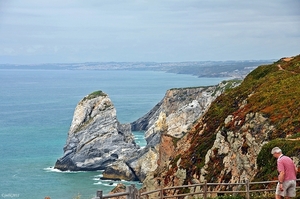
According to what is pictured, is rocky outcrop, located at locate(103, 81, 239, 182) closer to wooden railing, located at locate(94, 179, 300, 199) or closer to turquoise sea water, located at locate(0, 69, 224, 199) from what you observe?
turquoise sea water, located at locate(0, 69, 224, 199)

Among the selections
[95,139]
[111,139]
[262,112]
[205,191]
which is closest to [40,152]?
[95,139]

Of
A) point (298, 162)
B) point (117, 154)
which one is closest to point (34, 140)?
point (117, 154)

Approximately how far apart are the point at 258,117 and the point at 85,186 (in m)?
47.7

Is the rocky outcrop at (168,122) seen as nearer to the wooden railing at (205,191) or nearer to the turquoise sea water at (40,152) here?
the turquoise sea water at (40,152)

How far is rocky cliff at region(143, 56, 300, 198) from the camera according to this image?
26.1m

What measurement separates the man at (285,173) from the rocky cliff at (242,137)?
686 cm

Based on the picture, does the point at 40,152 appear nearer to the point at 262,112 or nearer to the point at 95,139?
the point at 95,139

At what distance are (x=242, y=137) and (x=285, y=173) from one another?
15.3m

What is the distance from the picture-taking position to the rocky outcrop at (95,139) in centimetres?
8862

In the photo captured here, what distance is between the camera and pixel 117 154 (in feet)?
300

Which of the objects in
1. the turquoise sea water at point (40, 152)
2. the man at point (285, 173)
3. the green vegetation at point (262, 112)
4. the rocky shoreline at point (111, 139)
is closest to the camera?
the man at point (285, 173)

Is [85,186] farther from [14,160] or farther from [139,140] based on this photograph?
[139,140]

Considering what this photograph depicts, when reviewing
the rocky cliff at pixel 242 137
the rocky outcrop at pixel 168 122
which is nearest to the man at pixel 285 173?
the rocky cliff at pixel 242 137

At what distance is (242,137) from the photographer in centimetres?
2973
